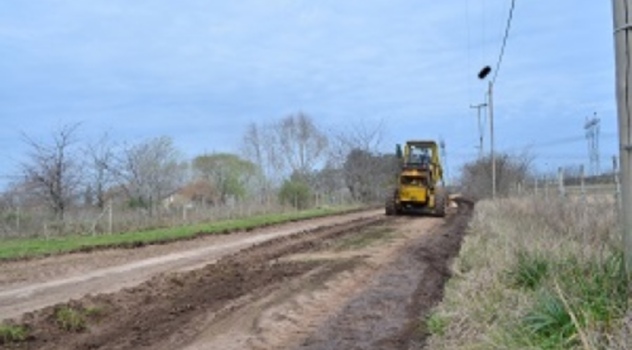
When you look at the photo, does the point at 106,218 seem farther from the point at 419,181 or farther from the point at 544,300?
the point at 544,300

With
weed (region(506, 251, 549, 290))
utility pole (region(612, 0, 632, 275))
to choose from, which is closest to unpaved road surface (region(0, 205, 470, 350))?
weed (region(506, 251, 549, 290))

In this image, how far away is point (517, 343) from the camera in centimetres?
538

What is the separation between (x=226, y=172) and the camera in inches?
2601

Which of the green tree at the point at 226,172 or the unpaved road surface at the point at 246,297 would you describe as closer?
the unpaved road surface at the point at 246,297

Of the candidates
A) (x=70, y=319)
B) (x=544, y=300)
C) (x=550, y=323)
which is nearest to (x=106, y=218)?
(x=70, y=319)

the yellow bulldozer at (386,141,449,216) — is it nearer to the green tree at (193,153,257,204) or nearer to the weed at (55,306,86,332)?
the weed at (55,306,86,332)

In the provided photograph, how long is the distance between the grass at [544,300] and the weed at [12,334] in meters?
5.16

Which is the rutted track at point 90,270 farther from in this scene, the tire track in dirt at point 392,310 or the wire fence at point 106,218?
the wire fence at point 106,218

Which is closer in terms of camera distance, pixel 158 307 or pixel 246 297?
pixel 158 307

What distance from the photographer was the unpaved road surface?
8508 millimetres

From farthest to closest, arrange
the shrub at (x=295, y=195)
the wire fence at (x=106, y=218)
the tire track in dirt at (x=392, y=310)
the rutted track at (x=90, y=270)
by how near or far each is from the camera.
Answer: the shrub at (x=295, y=195), the wire fence at (x=106, y=218), the rutted track at (x=90, y=270), the tire track in dirt at (x=392, y=310)

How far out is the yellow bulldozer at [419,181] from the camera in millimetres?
33719

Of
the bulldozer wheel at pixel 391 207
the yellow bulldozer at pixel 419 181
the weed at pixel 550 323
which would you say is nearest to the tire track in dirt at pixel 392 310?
the weed at pixel 550 323

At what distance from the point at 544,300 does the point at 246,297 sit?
6.31 meters
